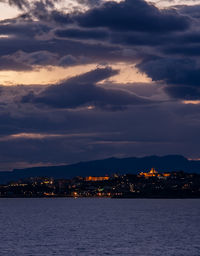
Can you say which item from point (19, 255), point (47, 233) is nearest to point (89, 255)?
point (19, 255)

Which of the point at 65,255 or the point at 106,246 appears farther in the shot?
the point at 106,246

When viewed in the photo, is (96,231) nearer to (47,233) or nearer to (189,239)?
(47,233)

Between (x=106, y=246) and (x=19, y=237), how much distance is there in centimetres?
2117

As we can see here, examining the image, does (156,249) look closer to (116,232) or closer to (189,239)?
(189,239)

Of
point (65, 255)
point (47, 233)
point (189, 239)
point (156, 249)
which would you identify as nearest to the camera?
point (65, 255)

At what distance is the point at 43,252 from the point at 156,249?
57.9 ft

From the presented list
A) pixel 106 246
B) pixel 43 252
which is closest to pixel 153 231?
pixel 106 246

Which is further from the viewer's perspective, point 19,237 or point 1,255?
point 19,237

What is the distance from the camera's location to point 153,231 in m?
122

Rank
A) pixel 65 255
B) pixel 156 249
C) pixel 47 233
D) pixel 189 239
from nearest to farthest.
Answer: pixel 65 255 < pixel 156 249 < pixel 189 239 < pixel 47 233

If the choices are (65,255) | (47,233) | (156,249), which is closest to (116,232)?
(47,233)

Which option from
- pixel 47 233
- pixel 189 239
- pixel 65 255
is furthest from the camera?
pixel 47 233

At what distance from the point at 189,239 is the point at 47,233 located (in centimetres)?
2955

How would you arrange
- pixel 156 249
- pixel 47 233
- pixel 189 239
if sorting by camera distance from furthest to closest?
pixel 47 233 < pixel 189 239 < pixel 156 249
